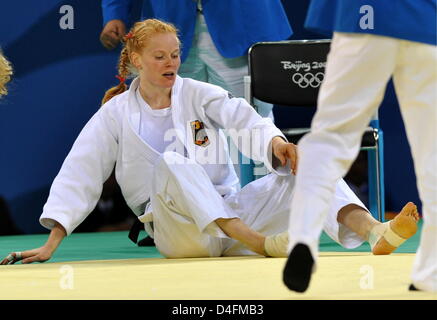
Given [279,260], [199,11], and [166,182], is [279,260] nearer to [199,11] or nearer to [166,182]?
[166,182]

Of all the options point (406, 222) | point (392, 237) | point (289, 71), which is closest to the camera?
point (406, 222)

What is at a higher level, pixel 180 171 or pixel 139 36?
pixel 139 36

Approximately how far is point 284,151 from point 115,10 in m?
1.96

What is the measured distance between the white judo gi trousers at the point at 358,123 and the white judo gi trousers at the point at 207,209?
1.35 meters

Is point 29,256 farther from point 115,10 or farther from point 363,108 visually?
point 115,10

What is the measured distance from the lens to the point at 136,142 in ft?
13.1

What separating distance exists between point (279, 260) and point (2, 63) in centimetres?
139

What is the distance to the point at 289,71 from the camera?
5.43 meters

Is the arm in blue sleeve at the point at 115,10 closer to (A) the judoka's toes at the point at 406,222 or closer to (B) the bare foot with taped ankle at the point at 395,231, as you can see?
(B) the bare foot with taped ankle at the point at 395,231

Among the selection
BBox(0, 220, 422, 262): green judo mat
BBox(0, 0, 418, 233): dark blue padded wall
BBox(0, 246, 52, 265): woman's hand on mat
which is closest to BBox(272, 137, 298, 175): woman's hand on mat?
BBox(0, 220, 422, 262): green judo mat

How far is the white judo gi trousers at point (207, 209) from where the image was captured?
362cm

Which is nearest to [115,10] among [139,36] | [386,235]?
[139,36]

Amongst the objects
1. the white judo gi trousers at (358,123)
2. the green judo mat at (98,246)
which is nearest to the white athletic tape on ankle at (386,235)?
the green judo mat at (98,246)

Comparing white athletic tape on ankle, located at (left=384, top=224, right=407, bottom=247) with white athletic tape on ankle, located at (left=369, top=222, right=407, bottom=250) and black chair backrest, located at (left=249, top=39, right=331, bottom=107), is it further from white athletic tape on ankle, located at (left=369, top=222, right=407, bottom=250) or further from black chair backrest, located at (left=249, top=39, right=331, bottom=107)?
black chair backrest, located at (left=249, top=39, right=331, bottom=107)
